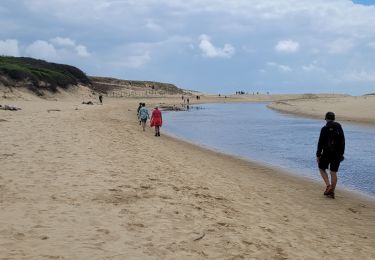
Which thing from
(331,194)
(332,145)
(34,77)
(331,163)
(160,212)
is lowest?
(331,194)

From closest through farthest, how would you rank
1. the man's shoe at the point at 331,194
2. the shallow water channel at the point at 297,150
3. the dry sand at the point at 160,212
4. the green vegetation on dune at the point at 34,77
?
1. the dry sand at the point at 160,212
2. the man's shoe at the point at 331,194
3. the shallow water channel at the point at 297,150
4. the green vegetation on dune at the point at 34,77

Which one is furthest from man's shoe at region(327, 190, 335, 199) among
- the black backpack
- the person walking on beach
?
the black backpack

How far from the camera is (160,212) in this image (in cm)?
763

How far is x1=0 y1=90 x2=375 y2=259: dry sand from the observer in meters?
5.98

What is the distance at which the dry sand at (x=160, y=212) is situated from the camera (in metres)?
5.98

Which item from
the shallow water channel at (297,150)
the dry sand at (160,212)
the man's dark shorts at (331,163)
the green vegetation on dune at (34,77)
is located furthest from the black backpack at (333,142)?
the green vegetation on dune at (34,77)

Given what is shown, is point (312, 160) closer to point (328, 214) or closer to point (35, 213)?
point (328, 214)

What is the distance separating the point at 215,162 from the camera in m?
16.0

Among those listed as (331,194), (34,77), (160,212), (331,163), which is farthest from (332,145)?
(34,77)

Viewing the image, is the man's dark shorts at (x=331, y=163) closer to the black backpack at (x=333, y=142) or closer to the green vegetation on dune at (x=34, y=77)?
the black backpack at (x=333, y=142)

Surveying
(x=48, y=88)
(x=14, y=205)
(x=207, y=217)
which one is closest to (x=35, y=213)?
(x=14, y=205)

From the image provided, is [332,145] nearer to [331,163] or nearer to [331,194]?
[331,163]

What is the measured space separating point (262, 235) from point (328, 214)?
289cm

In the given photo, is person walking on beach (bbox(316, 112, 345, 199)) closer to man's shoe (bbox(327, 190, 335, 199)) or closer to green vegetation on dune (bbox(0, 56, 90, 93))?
man's shoe (bbox(327, 190, 335, 199))
